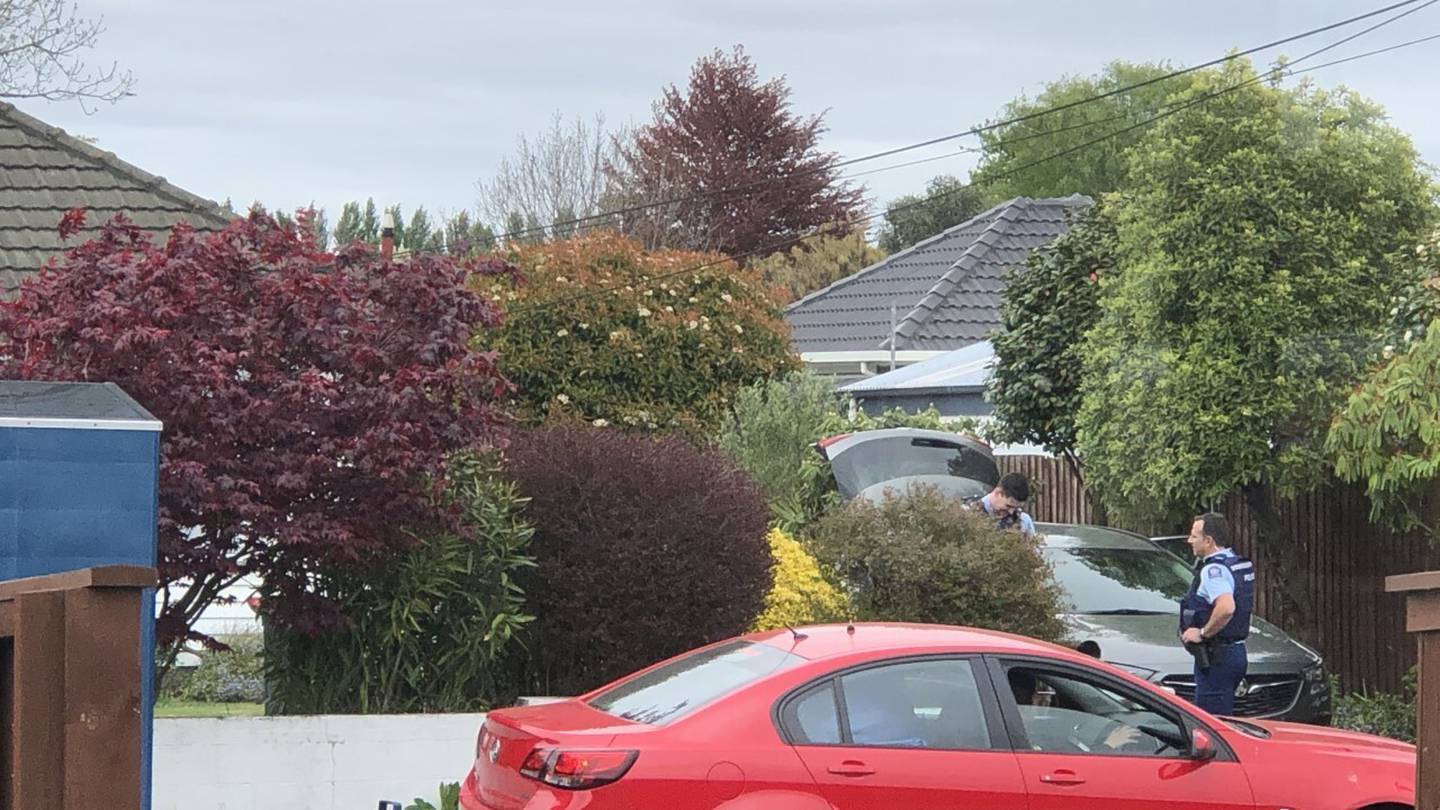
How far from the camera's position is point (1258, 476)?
563 inches

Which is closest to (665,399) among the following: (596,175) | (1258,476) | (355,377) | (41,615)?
(1258,476)

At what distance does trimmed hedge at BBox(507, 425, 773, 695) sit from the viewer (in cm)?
1082

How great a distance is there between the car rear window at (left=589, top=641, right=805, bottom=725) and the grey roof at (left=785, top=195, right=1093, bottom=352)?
22387 mm

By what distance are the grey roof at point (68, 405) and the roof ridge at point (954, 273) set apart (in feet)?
67.2

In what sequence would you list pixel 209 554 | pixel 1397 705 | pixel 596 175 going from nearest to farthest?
pixel 209 554, pixel 1397 705, pixel 596 175

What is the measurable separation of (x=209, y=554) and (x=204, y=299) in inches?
55.1

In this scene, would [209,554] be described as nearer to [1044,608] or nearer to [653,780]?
[653,780]

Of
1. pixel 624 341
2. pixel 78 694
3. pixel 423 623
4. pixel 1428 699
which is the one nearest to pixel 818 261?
pixel 624 341

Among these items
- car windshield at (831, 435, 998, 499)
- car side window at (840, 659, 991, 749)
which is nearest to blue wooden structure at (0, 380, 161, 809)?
car side window at (840, 659, 991, 749)

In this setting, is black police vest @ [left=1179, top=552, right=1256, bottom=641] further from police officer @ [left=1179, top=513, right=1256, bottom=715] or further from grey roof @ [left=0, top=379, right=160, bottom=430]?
grey roof @ [left=0, top=379, right=160, bottom=430]

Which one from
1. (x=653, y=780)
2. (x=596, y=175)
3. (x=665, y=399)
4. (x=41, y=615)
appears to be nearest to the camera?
(x=41, y=615)

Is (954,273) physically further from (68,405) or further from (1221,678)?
(68,405)

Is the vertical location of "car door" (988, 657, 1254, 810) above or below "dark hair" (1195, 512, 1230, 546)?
below

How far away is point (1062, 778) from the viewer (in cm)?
723
